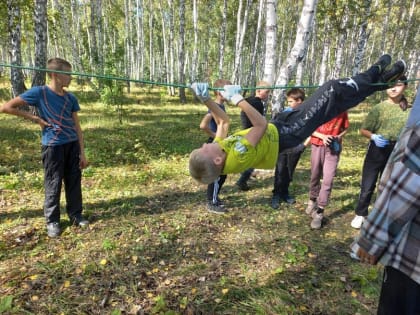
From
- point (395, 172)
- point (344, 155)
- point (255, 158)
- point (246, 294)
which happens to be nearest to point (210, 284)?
point (246, 294)

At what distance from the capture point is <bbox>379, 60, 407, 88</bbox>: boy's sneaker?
11.8 feet

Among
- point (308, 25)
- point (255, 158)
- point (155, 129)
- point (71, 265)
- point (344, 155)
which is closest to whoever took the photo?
point (255, 158)

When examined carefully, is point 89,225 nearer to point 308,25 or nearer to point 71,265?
point 71,265

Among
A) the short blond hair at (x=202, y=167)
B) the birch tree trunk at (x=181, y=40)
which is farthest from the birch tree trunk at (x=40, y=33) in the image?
the birch tree trunk at (x=181, y=40)

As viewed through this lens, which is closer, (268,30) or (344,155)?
(268,30)

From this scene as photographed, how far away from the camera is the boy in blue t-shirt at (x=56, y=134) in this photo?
3.64 metres

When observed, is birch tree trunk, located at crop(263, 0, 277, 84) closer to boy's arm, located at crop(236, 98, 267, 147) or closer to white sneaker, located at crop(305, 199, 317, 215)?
white sneaker, located at crop(305, 199, 317, 215)

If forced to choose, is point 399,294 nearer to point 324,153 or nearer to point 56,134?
point 324,153

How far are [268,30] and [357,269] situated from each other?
5.25 m

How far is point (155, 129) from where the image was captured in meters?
10.7

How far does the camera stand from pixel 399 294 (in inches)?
→ 63.2

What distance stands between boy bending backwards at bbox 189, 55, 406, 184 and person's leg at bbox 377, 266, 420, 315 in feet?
5.40

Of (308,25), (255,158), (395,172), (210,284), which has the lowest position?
(210,284)

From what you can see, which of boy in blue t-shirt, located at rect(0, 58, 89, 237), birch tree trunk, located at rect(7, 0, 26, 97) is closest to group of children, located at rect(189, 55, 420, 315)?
boy in blue t-shirt, located at rect(0, 58, 89, 237)
